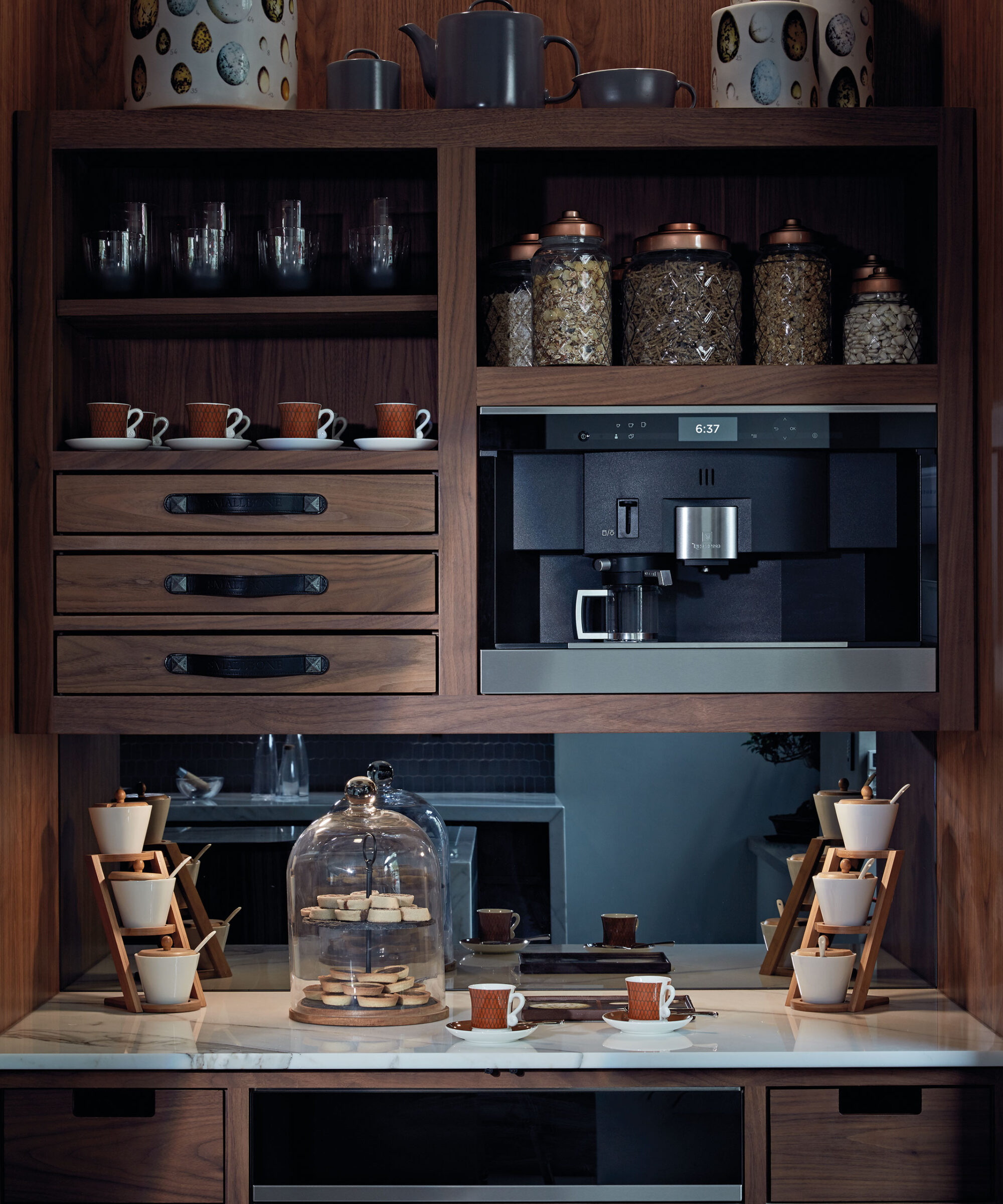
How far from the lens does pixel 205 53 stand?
2230mm

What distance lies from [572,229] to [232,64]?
61 cm

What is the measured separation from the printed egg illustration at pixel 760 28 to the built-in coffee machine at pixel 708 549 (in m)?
0.61

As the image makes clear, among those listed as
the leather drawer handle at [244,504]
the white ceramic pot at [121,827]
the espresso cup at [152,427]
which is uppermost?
the espresso cup at [152,427]

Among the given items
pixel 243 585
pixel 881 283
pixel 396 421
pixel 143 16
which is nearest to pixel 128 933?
pixel 243 585

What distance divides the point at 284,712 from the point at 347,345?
26.8 inches

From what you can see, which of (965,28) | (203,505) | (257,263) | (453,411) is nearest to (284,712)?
(203,505)

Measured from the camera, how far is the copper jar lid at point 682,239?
87.3 inches

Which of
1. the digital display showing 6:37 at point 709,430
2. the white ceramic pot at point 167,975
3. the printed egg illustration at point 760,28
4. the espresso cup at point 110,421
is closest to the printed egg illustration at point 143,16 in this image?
the espresso cup at point 110,421

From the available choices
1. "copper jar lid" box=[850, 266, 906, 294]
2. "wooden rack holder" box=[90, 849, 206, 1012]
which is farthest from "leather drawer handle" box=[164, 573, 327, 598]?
"copper jar lid" box=[850, 266, 906, 294]

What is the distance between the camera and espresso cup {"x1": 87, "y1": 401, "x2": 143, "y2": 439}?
228 centimetres

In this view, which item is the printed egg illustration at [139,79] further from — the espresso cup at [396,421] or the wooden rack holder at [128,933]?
the wooden rack holder at [128,933]

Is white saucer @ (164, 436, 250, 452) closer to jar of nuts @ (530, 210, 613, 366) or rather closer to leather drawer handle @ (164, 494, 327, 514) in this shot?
leather drawer handle @ (164, 494, 327, 514)

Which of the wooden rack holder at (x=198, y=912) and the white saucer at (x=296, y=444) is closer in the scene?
the white saucer at (x=296, y=444)

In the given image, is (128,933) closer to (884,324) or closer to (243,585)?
(243,585)
